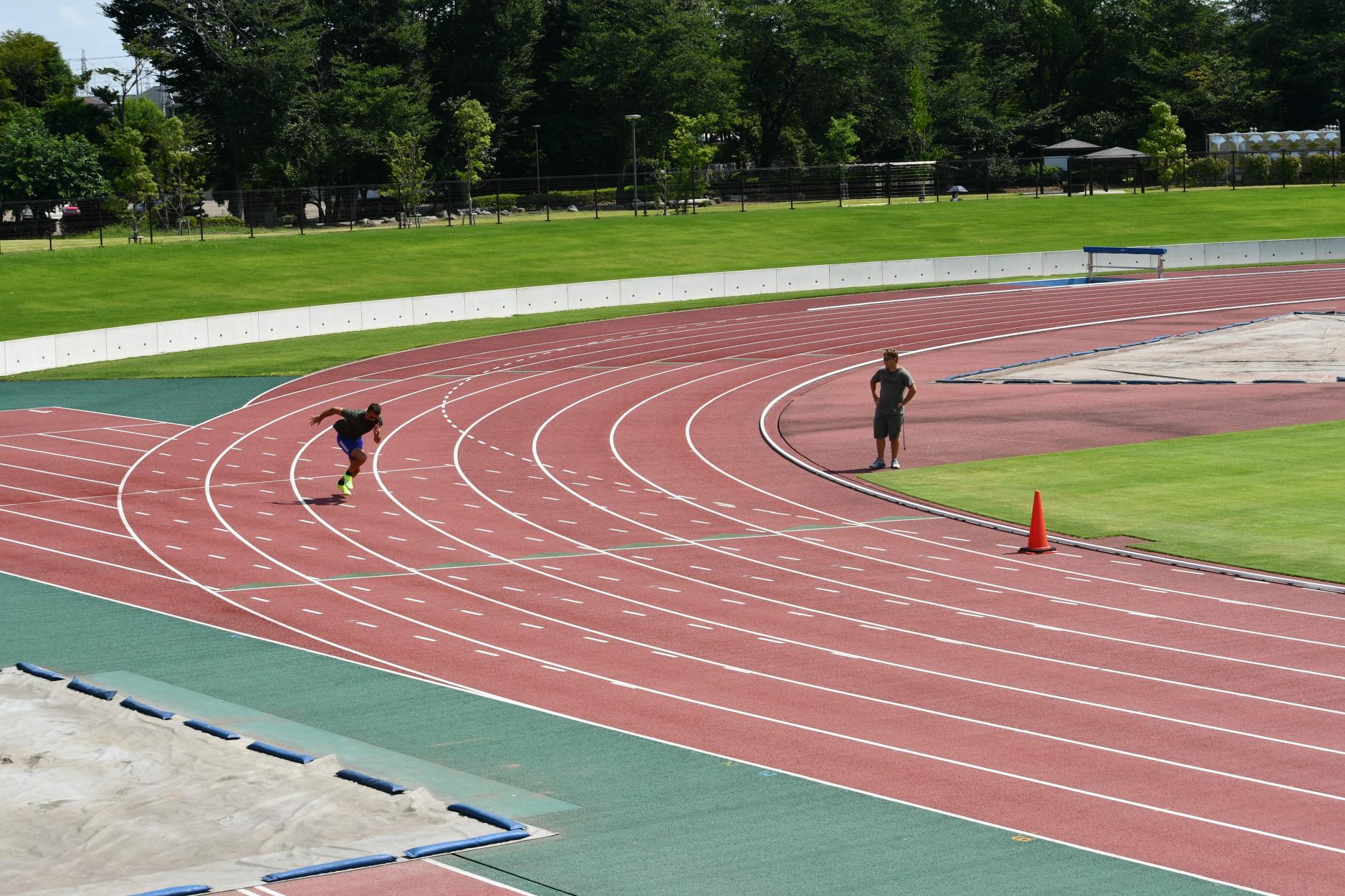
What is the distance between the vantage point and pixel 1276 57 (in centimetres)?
9725

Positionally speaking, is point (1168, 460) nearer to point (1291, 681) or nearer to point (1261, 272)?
point (1291, 681)

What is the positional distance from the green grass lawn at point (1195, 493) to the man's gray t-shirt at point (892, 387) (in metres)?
0.94

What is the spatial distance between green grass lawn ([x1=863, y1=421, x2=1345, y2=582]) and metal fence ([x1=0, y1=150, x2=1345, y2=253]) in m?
43.5

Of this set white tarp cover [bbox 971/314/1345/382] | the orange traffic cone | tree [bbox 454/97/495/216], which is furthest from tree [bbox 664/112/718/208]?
the orange traffic cone

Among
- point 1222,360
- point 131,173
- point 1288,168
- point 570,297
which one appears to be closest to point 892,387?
point 1222,360

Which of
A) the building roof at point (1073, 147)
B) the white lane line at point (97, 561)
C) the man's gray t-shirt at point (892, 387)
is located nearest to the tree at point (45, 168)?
the building roof at point (1073, 147)

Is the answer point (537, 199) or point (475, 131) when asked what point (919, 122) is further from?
point (537, 199)

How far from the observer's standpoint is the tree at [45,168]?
67938mm

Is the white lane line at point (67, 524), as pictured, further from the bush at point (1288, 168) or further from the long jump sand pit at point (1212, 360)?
the bush at point (1288, 168)

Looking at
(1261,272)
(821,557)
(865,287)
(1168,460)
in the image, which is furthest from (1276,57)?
(821,557)

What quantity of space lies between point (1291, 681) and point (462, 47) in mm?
78607

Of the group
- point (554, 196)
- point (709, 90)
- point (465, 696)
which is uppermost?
point (709, 90)

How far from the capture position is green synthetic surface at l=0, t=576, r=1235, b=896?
8.61m

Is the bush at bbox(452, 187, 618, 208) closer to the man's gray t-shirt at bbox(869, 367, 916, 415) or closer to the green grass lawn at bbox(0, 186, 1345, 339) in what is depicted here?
the green grass lawn at bbox(0, 186, 1345, 339)
